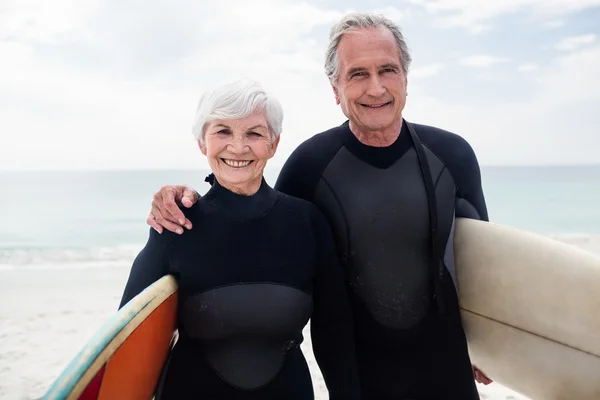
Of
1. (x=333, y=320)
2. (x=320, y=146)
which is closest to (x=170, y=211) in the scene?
(x=333, y=320)

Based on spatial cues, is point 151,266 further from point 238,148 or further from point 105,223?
point 105,223

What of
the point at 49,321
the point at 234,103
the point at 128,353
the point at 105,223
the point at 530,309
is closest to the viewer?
the point at 128,353

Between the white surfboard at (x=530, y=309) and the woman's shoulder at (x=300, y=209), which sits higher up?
the woman's shoulder at (x=300, y=209)

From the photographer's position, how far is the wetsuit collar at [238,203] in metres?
1.58

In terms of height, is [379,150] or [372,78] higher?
[372,78]

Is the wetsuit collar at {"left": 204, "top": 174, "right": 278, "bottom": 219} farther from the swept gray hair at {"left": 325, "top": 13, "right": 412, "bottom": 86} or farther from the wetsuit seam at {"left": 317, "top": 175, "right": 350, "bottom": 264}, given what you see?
the swept gray hair at {"left": 325, "top": 13, "right": 412, "bottom": 86}

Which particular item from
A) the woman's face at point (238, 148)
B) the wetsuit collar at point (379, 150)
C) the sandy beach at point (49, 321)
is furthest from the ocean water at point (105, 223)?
the woman's face at point (238, 148)

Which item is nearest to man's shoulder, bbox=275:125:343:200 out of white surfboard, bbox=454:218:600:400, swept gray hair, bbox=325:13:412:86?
swept gray hair, bbox=325:13:412:86

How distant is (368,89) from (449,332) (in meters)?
1.01

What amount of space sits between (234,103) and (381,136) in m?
0.72

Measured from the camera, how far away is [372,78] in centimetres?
183

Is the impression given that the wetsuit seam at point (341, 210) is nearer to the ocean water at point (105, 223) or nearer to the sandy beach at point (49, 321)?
the sandy beach at point (49, 321)

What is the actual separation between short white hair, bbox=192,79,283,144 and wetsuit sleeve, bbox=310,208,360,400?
423mm

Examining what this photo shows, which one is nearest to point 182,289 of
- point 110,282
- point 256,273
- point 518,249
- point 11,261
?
point 256,273
